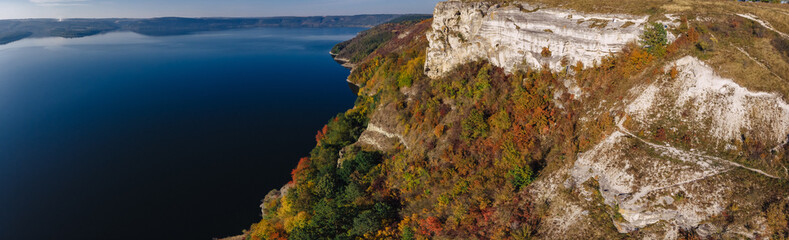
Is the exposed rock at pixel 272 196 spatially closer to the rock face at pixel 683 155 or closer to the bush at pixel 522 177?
the bush at pixel 522 177

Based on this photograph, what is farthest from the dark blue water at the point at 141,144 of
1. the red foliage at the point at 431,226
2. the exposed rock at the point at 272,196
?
the red foliage at the point at 431,226

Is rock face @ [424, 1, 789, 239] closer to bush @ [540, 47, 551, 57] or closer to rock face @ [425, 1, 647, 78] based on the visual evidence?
rock face @ [425, 1, 647, 78]

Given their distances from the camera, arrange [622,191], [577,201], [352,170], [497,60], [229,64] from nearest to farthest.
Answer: [622,191] < [577,201] < [497,60] < [352,170] < [229,64]

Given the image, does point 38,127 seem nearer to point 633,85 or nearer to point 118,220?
point 118,220

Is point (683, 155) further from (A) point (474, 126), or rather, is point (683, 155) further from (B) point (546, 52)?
(A) point (474, 126)

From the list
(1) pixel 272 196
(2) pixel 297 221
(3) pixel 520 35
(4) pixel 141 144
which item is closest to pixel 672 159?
(3) pixel 520 35

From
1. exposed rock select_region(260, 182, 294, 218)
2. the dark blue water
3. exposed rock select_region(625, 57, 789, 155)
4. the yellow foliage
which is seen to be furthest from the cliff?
the dark blue water

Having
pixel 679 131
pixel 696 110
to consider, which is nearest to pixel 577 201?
pixel 679 131
